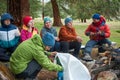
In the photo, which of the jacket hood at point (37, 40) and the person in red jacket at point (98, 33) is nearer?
the jacket hood at point (37, 40)

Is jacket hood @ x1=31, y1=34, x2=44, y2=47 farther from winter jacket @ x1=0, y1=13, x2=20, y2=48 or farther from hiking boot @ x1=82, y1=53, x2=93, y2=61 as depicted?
hiking boot @ x1=82, y1=53, x2=93, y2=61

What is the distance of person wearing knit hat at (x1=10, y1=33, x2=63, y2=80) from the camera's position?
6.30 m

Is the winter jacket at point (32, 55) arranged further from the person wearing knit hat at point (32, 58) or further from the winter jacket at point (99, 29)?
the winter jacket at point (99, 29)

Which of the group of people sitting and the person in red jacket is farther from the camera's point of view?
the person in red jacket

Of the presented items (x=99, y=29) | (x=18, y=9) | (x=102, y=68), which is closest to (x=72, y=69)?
(x=102, y=68)

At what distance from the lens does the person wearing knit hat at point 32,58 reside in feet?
20.7

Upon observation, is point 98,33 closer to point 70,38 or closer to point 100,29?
point 100,29

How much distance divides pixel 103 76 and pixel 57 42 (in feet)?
5.99

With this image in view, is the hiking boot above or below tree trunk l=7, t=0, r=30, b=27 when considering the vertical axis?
below

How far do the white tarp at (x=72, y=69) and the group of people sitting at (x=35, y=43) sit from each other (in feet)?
0.48

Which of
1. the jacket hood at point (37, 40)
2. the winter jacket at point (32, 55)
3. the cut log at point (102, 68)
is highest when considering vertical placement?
the jacket hood at point (37, 40)

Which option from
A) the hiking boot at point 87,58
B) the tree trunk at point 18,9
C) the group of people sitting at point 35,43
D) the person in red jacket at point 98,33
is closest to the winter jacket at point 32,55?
the group of people sitting at point 35,43

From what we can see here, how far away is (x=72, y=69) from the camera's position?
22.1 ft

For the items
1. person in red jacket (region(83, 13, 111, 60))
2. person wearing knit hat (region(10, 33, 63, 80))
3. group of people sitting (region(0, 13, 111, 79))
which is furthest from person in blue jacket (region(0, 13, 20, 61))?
person in red jacket (region(83, 13, 111, 60))
